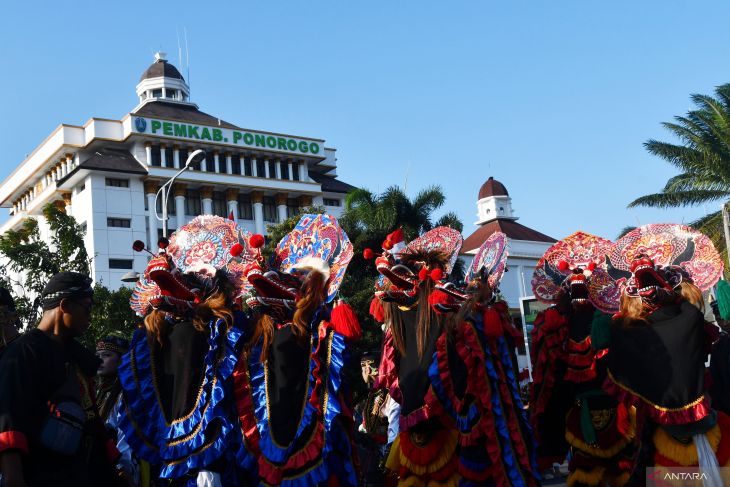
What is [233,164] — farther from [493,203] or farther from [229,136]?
[493,203]

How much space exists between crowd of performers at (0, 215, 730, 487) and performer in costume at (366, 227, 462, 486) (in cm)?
1

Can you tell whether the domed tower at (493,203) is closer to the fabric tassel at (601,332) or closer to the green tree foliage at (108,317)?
the green tree foliage at (108,317)

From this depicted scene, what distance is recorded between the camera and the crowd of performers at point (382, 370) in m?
6.13

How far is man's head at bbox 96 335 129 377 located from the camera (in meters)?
7.22

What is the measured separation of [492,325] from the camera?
22.2ft

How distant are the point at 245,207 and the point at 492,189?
60.8ft

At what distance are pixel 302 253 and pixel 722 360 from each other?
3.60 metres

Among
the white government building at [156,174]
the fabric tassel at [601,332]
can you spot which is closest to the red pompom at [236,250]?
the fabric tassel at [601,332]

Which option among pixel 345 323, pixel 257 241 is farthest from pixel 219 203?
pixel 345 323

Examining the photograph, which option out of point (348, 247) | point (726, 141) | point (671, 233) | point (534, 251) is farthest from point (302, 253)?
point (534, 251)

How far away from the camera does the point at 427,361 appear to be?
6.75 meters

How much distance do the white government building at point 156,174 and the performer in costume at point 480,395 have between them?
4700 centimetres

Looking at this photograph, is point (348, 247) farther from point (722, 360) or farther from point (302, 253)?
point (722, 360)

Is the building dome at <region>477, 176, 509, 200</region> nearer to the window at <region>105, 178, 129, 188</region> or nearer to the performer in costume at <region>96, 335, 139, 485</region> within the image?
the window at <region>105, 178, 129, 188</region>
